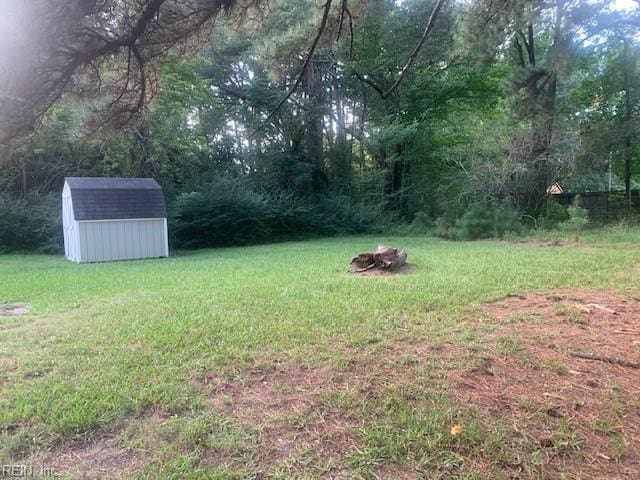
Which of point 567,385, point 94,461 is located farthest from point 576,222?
point 94,461

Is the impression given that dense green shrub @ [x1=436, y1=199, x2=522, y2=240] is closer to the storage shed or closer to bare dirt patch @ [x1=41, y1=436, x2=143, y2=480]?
the storage shed

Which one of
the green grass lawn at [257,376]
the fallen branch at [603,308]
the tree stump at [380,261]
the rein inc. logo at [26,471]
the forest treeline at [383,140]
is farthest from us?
the forest treeline at [383,140]

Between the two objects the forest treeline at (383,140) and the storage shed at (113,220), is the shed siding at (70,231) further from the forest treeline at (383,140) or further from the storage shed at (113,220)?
the forest treeline at (383,140)

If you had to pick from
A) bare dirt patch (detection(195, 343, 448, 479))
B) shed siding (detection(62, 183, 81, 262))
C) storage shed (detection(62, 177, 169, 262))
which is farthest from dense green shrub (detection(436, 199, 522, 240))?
shed siding (detection(62, 183, 81, 262))

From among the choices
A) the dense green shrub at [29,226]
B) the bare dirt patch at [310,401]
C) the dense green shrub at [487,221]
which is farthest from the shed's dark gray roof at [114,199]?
the bare dirt patch at [310,401]

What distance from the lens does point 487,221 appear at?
439 inches

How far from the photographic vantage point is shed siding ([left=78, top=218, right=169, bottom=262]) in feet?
32.2

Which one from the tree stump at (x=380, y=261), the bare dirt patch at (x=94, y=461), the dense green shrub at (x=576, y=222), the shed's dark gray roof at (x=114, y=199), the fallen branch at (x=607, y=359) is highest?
the shed's dark gray roof at (x=114, y=199)

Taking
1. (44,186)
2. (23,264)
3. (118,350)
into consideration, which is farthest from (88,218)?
(118,350)

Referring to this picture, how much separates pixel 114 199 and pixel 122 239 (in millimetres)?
946

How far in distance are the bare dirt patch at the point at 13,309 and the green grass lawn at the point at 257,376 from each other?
11cm

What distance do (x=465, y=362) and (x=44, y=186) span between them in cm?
1439

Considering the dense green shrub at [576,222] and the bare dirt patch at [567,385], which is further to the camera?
the dense green shrub at [576,222]

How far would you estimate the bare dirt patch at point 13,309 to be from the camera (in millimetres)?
4488
